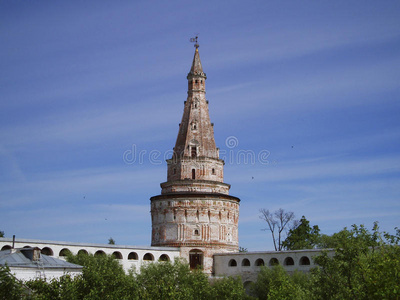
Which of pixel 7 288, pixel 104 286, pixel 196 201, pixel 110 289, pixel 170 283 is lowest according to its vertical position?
pixel 7 288

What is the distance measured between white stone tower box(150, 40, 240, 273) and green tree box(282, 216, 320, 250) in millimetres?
12379

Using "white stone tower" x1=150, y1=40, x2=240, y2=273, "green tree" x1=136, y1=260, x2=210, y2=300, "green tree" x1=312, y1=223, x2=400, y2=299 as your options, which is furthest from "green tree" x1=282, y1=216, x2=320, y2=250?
"green tree" x1=312, y1=223, x2=400, y2=299

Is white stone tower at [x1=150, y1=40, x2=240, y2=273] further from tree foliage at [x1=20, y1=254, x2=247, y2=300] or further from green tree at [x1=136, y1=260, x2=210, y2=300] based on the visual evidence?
tree foliage at [x1=20, y1=254, x2=247, y2=300]

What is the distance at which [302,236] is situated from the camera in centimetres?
6431

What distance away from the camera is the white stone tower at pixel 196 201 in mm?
51000

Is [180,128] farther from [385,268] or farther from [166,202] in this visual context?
[385,268]

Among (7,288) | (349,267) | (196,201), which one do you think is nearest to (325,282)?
(349,267)

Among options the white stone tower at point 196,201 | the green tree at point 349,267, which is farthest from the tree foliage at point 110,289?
the white stone tower at point 196,201

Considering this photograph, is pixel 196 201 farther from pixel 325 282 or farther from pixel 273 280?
pixel 325 282

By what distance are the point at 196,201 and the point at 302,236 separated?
19.0 m

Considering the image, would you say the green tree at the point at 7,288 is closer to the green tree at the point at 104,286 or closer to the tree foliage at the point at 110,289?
the tree foliage at the point at 110,289

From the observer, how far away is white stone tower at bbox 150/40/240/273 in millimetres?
51000

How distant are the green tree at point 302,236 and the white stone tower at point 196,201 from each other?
40.6ft

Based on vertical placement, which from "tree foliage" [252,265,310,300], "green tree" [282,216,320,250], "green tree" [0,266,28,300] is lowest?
"green tree" [0,266,28,300]
